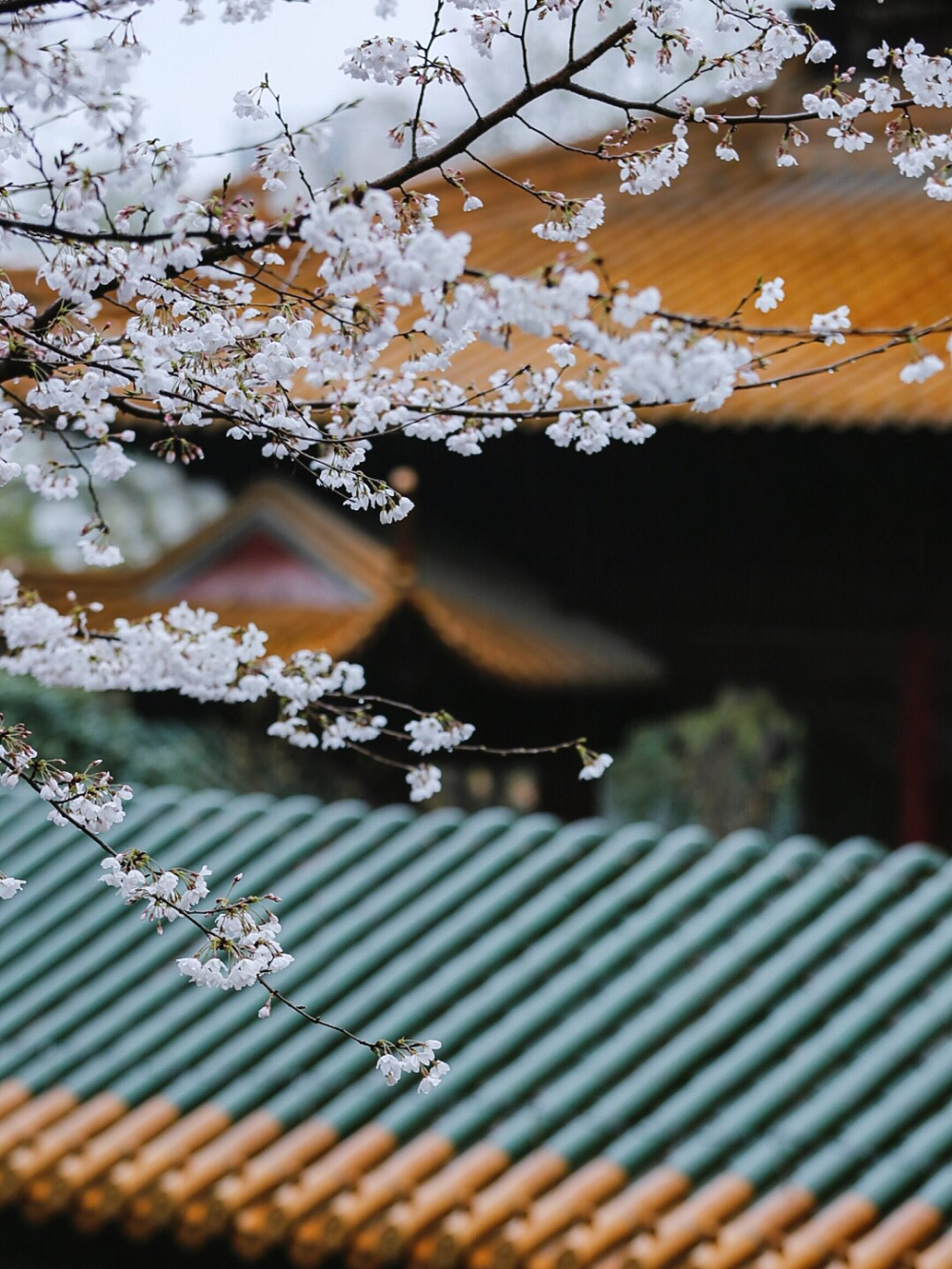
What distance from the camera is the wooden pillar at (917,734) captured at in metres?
6.20

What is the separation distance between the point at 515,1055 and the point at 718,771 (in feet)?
25.1

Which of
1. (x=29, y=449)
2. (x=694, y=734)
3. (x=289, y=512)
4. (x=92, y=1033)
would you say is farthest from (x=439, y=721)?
(x=29, y=449)

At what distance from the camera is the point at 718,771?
1056 cm

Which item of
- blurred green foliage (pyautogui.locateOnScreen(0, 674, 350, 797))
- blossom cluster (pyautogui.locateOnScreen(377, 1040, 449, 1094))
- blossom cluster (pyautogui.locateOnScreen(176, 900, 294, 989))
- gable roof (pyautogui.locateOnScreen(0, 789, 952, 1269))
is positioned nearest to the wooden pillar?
gable roof (pyautogui.locateOnScreen(0, 789, 952, 1269))

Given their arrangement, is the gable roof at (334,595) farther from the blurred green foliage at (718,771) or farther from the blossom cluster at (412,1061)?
the blossom cluster at (412,1061)

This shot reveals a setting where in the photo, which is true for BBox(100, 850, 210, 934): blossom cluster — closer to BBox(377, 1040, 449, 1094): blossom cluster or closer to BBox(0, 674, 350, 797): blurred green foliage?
BBox(377, 1040, 449, 1094): blossom cluster

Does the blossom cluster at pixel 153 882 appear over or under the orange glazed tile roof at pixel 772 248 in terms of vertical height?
under

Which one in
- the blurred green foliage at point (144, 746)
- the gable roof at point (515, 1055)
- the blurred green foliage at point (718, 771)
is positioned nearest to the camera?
the gable roof at point (515, 1055)

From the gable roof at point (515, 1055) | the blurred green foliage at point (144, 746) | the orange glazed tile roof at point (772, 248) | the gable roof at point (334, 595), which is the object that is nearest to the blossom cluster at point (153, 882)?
the gable roof at point (515, 1055)

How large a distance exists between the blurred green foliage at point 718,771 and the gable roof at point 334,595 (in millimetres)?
3410

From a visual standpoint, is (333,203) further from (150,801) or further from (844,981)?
(150,801)

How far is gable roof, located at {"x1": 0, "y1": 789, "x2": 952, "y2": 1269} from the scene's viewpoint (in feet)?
8.92

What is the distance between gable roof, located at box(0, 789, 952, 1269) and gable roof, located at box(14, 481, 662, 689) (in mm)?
2006

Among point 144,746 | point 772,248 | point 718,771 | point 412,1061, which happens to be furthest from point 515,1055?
point 718,771
